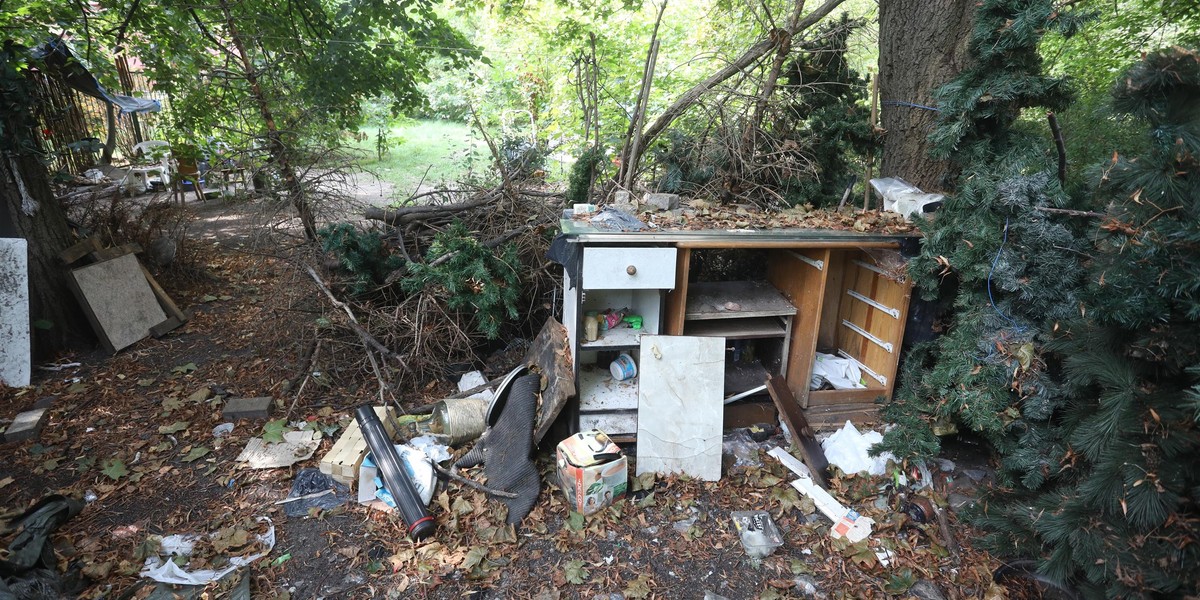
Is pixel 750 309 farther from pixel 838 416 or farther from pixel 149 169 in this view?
pixel 149 169

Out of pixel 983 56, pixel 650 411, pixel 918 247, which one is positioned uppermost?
pixel 983 56

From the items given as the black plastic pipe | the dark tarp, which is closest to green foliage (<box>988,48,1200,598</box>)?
the black plastic pipe

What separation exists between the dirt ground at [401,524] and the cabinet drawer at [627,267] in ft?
3.71

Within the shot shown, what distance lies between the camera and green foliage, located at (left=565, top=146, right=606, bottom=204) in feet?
15.2

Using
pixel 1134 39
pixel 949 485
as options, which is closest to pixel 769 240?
pixel 949 485

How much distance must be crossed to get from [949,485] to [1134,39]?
242 inches

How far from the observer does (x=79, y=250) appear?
4.50 metres

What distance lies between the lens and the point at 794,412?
11.4 feet

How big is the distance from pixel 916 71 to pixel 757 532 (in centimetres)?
322

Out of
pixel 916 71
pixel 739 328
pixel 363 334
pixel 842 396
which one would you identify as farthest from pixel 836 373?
pixel 363 334

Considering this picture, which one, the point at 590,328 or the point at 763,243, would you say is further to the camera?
the point at 590,328

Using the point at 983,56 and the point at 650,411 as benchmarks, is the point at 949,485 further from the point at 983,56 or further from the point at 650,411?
the point at 983,56

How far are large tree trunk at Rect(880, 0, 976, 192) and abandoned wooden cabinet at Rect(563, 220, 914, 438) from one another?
77cm

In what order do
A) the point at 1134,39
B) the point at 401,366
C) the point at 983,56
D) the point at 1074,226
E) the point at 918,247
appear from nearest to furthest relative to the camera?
the point at 1074,226, the point at 983,56, the point at 918,247, the point at 401,366, the point at 1134,39
